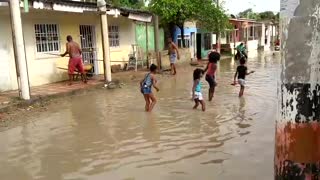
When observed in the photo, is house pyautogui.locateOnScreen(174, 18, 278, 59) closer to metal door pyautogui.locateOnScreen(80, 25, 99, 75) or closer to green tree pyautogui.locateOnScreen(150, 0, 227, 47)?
green tree pyautogui.locateOnScreen(150, 0, 227, 47)

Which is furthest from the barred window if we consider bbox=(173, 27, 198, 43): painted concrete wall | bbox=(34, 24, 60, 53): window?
bbox=(34, 24, 60, 53): window

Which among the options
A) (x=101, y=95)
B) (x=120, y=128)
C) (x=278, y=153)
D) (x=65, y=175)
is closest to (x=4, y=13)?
(x=101, y=95)

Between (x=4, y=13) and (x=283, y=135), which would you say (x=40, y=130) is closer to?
(x=4, y=13)

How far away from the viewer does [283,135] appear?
2.99 m

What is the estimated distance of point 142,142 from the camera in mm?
7566

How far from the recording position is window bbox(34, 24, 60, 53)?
1462 cm

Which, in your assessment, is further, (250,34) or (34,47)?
(250,34)

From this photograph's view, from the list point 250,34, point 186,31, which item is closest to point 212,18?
point 186,31

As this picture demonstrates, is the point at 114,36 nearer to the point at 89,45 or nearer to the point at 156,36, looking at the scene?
the point at 156,36

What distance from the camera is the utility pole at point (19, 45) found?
35.8 feet

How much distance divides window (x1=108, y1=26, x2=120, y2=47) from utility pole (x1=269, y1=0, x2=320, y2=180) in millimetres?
16968

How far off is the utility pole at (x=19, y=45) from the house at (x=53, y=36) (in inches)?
33.5

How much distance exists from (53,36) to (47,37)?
0.33m

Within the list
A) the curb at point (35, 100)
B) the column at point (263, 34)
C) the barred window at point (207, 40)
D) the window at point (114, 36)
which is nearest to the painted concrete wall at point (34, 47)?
the window at point (114, 36)
